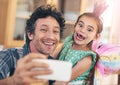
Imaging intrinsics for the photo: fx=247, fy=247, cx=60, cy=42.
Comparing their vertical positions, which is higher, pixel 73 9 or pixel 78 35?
pixel 73 9

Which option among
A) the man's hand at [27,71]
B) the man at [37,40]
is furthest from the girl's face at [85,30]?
the man's hand at [27,71]

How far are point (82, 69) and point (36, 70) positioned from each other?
316 mm

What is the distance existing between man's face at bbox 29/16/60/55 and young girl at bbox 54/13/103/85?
0.09 m

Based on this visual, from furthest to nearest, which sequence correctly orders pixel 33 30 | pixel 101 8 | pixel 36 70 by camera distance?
pixel 101 8 → pixel 33 30 → pixel 36 70

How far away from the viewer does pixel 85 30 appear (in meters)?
1.38

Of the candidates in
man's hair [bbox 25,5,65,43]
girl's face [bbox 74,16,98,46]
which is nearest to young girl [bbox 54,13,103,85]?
girl's face [bbox 74,16,98,46]

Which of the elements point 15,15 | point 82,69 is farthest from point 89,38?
point 15,15

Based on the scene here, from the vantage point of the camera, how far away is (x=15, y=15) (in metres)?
1.35

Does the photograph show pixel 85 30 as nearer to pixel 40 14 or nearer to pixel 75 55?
pixel 75 55

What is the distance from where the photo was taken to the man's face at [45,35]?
4.30 ft

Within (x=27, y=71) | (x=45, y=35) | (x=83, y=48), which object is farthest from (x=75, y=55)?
(x=27, y=71)

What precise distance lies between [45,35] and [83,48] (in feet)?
0.80

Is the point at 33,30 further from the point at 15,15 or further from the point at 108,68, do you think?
the point at 108,68

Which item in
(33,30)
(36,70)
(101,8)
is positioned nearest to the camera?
(36,70)
